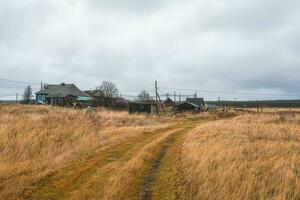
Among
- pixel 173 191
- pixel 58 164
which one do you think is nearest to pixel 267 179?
pixel 173 191

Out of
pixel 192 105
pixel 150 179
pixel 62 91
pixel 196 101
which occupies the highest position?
pixel 62 91

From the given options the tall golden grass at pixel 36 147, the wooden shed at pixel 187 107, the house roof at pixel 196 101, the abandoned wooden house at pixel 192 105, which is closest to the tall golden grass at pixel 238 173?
the tall golden grass at pixel 36 147

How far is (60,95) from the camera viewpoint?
8325cm

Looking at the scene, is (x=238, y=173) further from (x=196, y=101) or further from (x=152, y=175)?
(x=196, y=101)

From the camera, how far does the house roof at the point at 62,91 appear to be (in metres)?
84.2

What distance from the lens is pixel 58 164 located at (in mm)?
12961

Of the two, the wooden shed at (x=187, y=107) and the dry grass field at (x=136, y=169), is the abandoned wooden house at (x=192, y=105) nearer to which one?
the wooden shed at (x=187, y=107)

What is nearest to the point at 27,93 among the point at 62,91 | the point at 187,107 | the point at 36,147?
the point at 62,91

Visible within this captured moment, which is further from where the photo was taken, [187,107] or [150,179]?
[187,107]

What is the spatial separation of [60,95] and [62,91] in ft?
6.88

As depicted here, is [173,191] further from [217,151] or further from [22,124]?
[22,124]

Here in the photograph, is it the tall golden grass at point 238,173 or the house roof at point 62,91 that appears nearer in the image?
the tall golden grass at point 238,173

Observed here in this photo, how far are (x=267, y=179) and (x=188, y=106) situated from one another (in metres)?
69.5

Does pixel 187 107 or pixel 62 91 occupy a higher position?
pixel 62 91
